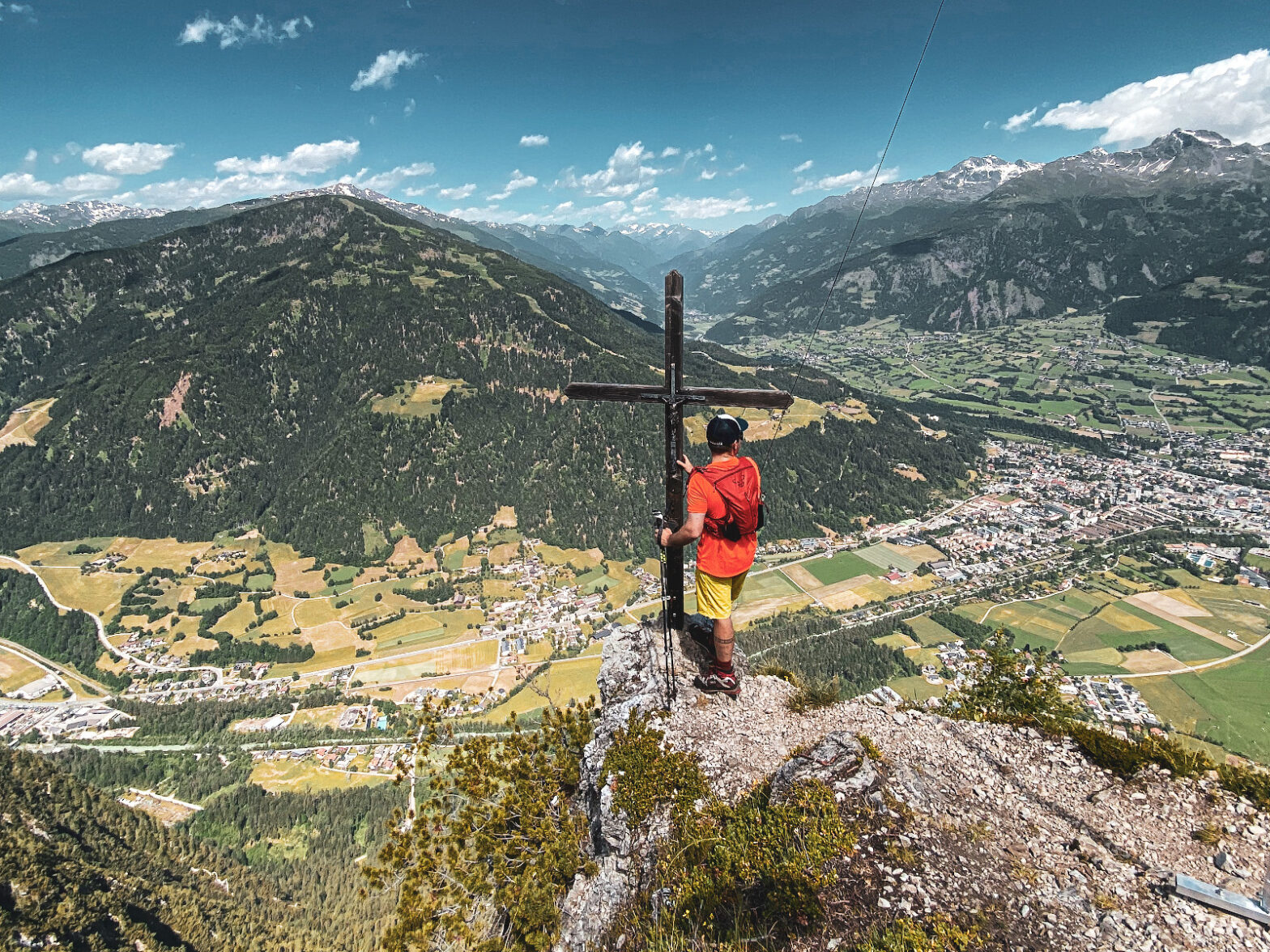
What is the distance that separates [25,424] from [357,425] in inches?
3786

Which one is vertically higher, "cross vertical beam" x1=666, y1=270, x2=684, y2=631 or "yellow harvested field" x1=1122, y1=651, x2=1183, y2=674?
"cross vertical beam" x1=666, y1=270, x2=684, y2=631

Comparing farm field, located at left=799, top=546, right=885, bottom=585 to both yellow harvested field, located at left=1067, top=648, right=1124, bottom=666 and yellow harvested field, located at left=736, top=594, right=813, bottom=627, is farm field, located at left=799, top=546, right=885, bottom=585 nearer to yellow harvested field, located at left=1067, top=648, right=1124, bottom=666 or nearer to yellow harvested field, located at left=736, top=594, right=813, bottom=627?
yellow harvested field, located at left=736, top=594, right=813, bottom=627

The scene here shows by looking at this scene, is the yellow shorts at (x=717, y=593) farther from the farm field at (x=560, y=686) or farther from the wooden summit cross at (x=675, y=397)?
the farm field at (x=560, y=686)

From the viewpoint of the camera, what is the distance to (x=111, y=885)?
150ft

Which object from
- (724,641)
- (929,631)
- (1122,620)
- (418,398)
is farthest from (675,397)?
(418,398)

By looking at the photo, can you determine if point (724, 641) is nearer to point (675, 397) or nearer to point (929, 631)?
point (675, 397)

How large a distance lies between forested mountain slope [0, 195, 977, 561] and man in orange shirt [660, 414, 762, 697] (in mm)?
109017

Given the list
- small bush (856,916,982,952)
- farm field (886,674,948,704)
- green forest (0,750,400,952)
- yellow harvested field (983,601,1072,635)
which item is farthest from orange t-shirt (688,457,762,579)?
yellow harvested field (983,601,1072,635)

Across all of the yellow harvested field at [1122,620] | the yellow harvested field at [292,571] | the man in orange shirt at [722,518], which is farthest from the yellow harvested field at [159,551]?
the yellow harvested field at [1122,620]

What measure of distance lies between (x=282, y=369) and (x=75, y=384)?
193ft

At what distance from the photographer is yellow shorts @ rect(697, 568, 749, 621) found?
27.4 ft

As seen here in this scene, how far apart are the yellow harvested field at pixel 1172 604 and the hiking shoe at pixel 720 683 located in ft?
293

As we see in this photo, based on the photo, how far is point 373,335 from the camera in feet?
543

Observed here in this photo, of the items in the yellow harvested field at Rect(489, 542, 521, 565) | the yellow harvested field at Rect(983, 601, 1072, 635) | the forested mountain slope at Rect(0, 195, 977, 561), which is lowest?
the yellow harvested field at Rect(489, 542, 521, 565)
